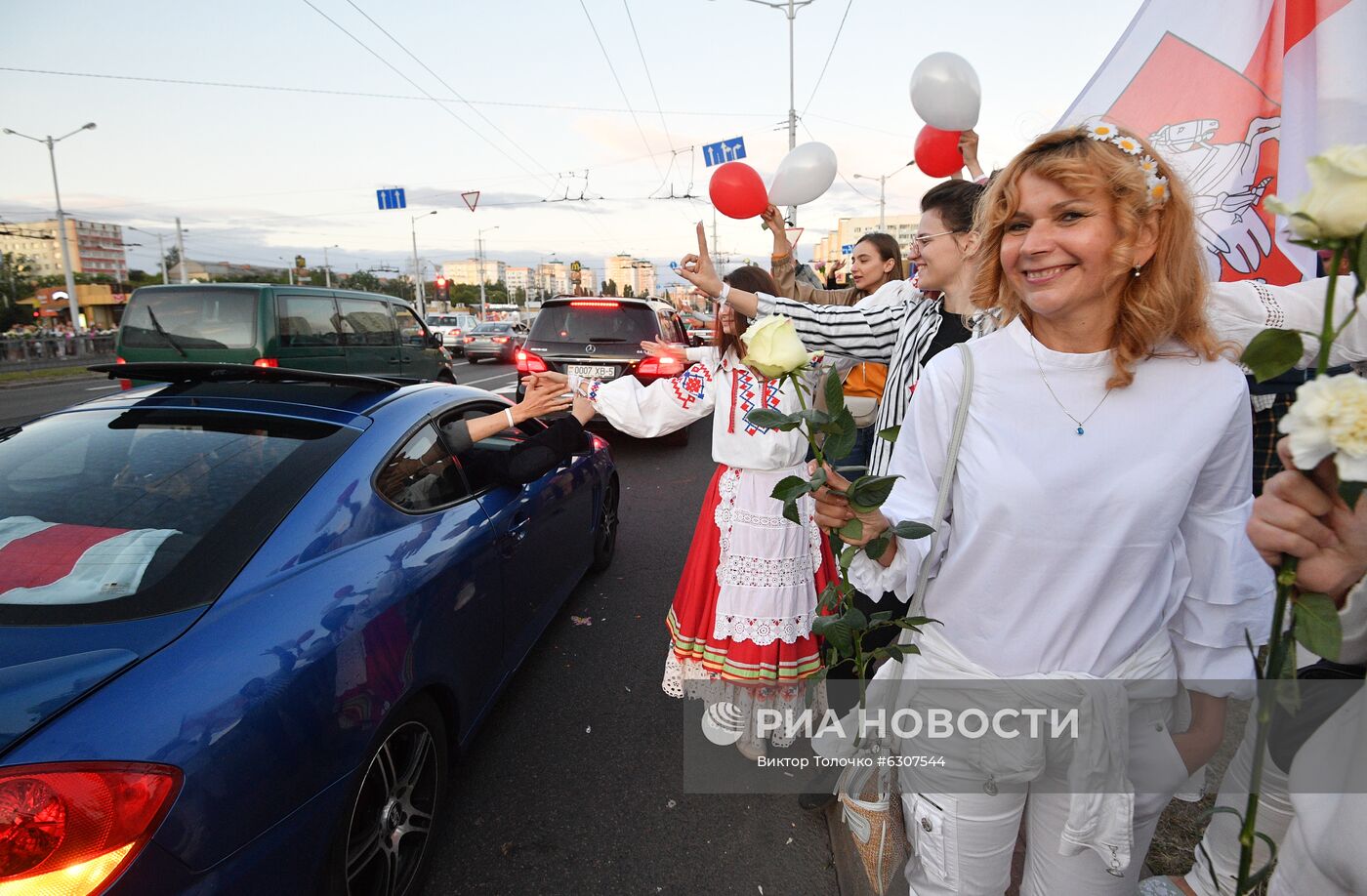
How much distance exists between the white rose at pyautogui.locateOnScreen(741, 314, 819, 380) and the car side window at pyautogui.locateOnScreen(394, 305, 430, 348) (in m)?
9.75

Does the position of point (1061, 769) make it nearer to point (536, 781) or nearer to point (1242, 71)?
point (536, 781)

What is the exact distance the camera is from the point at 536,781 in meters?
2.62

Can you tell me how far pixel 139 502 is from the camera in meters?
1.92

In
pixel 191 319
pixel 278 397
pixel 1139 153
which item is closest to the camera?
pixel 1139 153

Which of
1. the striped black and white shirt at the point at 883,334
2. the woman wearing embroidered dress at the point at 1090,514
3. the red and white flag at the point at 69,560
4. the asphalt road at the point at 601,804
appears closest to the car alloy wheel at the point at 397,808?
the asphalt road at the point at 601,804

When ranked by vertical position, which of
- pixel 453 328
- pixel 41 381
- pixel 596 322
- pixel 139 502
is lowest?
pixel 41 381

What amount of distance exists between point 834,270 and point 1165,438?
8.65 metres

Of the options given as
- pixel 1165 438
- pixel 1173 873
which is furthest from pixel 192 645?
pixel 1173 873

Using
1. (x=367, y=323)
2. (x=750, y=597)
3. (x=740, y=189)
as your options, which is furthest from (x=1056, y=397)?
(x=367, y=323)

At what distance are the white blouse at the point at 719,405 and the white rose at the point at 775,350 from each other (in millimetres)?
1086

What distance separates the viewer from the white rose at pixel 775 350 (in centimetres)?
125

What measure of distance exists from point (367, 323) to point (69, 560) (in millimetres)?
→ 8251

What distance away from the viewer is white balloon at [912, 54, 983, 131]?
12.8ft

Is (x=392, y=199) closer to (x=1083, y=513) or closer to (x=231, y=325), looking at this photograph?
(x=231, y=325)
